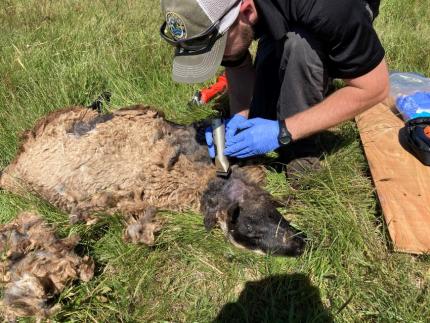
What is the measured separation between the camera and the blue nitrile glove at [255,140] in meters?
2.54

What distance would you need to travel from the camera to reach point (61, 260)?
207 cm

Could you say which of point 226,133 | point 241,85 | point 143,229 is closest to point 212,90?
point 241,85

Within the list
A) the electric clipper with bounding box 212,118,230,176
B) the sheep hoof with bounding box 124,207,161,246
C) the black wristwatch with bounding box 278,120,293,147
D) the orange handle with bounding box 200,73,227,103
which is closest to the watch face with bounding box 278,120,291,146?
the black wristwatch with bounding box 278,120,293,147

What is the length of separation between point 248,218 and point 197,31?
1.08 m

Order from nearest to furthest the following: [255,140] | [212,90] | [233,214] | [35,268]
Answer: [35,268] → [233,214] → [255,140] → [212,90]

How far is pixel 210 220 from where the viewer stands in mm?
2510

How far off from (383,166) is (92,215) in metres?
1.94

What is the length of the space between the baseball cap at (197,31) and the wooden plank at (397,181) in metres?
1.35

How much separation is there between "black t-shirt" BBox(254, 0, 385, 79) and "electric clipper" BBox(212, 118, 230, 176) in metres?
0.64

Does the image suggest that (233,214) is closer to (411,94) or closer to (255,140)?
(255,140)

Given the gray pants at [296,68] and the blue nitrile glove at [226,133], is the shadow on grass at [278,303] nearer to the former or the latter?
the blue nitrile glove at [226,133]

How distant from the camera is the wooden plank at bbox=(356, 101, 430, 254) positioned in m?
2.31

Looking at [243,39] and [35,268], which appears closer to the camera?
[35,268]

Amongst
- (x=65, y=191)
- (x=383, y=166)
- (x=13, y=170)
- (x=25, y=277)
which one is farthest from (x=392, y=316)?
(x=13, y=170)
